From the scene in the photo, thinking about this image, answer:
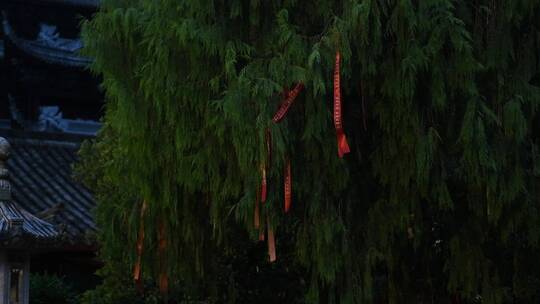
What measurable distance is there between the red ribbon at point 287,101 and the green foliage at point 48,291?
533 centimetres

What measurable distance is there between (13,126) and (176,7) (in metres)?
8.66

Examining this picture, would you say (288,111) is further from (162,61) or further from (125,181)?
(125,181)

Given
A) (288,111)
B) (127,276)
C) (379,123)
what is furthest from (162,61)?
(127,276)

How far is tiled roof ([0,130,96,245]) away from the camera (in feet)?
43.8

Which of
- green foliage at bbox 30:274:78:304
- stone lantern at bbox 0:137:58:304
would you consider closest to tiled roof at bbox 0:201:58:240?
stone lantern at bbox 0:137:58:304

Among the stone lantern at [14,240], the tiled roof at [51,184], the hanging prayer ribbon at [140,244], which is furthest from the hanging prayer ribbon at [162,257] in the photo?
the tiled roof at [51,184]

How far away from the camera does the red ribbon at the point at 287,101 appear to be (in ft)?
23.4

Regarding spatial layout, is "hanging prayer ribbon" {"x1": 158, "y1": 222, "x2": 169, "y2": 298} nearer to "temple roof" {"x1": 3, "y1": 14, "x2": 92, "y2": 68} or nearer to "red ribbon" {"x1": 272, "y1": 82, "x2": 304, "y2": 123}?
"red ribbon" {"x1": 272, "y1": 82, "x2": 304, "y2": 123}

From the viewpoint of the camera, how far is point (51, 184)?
14.7 meters

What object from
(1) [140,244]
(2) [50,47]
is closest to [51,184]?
(2) [50,47]

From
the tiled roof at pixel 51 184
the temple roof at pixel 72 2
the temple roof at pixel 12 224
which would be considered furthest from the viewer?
the temple roof at pixel 72 2

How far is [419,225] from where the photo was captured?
787 cm

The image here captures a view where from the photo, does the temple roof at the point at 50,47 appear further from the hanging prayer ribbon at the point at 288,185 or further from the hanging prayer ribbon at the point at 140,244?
the hanging prayer ribbon at the point at 288,185

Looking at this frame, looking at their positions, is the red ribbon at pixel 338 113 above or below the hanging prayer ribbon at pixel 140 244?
above
